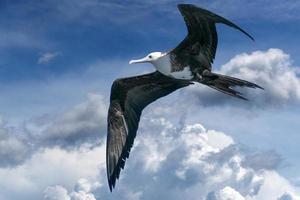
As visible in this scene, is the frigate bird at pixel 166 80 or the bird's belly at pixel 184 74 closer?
the frigate bird at pixel 166 80

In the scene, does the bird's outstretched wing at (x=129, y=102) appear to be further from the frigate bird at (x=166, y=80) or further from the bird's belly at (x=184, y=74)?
the bird's belly at (x=184, y=74)

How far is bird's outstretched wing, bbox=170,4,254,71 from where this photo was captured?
15547mm

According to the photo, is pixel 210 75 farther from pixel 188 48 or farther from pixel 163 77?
pixel 163 77

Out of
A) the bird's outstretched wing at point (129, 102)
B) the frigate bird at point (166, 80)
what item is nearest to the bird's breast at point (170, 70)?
the frigate bird at point (166, 80)

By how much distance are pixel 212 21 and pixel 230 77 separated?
5.24ft

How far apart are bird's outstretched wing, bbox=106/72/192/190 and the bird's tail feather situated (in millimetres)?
1819

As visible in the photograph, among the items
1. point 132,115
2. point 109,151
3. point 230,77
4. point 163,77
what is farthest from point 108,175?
point 230,77

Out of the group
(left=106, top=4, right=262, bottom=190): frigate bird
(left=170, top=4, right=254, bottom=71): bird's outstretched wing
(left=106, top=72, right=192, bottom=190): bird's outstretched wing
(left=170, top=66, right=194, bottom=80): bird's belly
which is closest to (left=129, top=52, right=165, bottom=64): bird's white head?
(left=106, top=4, right=262, bottom=190): frigate bird

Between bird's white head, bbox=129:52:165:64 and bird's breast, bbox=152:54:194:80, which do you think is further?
bird's white head, bbox=129:52:165:64

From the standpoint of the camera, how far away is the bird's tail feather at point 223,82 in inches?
623

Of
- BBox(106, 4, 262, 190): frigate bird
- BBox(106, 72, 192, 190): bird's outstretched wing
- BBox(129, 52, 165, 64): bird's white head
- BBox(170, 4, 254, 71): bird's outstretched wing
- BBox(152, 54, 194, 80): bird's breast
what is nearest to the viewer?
BBox(170, 4, 254, 71): bird's outstretched wing

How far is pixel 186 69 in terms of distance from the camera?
16719 millimetres

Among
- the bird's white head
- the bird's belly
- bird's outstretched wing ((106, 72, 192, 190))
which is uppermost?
the bird's white head

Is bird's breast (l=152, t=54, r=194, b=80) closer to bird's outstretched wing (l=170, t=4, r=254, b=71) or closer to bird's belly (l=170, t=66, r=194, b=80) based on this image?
bird's belly (l=170, t=66, r=194, b=80)
